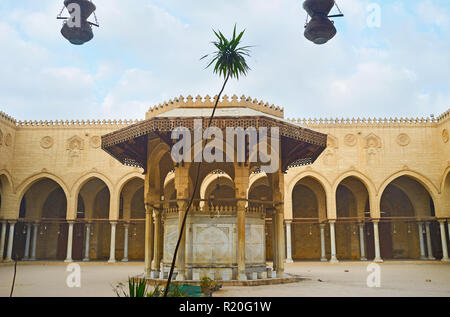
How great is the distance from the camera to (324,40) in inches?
367

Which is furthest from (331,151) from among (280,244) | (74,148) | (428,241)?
(74,148)

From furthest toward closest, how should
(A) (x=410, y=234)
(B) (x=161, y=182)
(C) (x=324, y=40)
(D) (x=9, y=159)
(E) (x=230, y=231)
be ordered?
(A) (x=410, y=234)
(D) (x=9, y=159)
(B) (x=161, y=182)
(E) (x=230, y=231)
(C) (x=324, y=40)

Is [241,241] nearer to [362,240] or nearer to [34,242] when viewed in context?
[362,240]

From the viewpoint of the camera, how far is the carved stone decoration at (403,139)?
23875mm

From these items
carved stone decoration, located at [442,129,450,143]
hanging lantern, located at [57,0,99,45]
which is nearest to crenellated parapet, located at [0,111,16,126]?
hanging lantern, located at [57,0,99,45]

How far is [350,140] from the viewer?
23891 mm

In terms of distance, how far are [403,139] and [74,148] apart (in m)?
19.0

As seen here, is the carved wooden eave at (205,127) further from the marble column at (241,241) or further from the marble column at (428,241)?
the marble column at (428,241)

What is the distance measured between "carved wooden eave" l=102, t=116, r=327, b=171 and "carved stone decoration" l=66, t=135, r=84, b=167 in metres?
10.9

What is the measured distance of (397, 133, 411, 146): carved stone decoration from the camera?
78.3 feet
